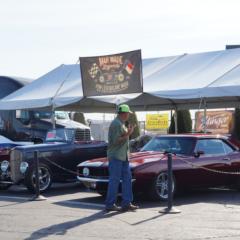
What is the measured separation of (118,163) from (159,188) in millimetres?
1682

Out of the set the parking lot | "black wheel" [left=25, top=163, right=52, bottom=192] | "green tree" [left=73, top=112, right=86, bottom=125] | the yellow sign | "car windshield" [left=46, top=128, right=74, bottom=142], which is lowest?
the parking lot

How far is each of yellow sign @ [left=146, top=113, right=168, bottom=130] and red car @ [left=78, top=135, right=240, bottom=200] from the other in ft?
58.6

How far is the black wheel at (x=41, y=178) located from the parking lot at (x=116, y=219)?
80 cm

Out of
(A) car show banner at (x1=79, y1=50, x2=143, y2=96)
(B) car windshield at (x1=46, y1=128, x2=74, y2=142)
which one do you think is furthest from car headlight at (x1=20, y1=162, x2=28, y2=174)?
(A) car show banner at (x1=79, y1=50, x2=143, y2=96)

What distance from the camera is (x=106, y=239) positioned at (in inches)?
319

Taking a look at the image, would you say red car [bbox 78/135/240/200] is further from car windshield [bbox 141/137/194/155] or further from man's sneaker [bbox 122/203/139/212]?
man's sneaker [bbox 122/203/139/212]

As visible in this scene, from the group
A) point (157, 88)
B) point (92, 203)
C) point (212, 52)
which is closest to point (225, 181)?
point (92, 203)

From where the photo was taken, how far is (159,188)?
11875 millimetres

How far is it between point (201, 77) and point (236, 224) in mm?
8616

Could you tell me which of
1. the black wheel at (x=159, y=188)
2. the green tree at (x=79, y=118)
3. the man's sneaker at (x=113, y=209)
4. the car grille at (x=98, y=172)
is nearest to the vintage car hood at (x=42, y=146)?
the car grille at (x=98, y=172)

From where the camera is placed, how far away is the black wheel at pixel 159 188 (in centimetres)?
1169

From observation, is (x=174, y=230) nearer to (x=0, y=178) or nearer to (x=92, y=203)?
(x=92, y=203)

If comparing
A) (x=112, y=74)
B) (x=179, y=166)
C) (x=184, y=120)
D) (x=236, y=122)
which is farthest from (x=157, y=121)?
(x=179, y=166)

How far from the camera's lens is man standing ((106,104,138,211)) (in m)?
10.5
